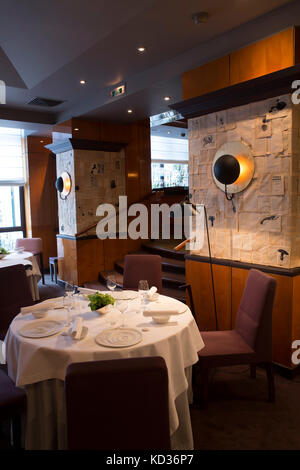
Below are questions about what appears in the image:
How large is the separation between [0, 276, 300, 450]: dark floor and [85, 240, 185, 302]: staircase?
153 cm

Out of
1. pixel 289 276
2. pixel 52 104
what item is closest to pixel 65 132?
pixel 52 104

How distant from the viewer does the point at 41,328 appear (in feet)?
8.01

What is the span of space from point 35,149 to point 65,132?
204 centimetres

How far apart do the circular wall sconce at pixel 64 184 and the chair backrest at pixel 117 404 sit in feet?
17.3

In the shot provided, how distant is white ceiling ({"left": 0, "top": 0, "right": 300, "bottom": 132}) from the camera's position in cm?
314

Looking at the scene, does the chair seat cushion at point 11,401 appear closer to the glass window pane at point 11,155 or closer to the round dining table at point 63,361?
the round dining table at point 63,361

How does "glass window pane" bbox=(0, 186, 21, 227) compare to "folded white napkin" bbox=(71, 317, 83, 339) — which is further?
"glass window pane" bbox=(0, 186, 21, 227)

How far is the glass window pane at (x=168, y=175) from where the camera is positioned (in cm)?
973

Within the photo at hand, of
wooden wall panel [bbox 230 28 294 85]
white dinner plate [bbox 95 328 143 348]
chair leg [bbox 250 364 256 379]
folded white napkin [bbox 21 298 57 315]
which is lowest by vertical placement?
chair leg [bbox 250 364 256 379]

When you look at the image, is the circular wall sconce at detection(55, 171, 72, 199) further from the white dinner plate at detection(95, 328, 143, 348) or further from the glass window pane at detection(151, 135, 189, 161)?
the white dinner plate at detection(95, 328, 143, 348)

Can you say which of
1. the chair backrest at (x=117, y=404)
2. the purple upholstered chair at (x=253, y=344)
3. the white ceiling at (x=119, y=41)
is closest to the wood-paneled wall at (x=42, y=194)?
the white ceiling at (x=119, y=41)

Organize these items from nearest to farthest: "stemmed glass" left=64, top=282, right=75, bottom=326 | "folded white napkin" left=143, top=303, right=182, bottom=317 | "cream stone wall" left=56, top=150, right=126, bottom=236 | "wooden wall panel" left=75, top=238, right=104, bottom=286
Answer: "folded white napkin" left=143, top=303, right=182, bottom=317 → "stemmed glass" left=64, top=282, right=75, bottom=326 → "cream stone wall" left=56, top=150, right=126, bottom=236 → "wooden wall panel" left=75, top=238, right=104, bottom=286

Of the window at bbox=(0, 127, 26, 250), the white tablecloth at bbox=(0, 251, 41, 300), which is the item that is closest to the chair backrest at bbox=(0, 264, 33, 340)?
the white tablecloth at bbox=(0, 251, 41, 300)

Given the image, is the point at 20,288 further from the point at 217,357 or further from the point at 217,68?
the point at 217,68
